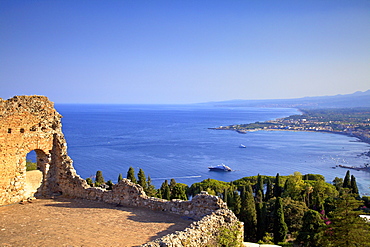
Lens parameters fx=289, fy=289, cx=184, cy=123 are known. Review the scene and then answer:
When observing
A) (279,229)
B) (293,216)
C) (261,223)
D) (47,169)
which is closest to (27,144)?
(47,169)

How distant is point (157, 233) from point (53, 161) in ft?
23.7

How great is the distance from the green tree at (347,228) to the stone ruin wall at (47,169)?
8037mm

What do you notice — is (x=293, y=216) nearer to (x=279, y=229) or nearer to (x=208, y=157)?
(x=279, y=229)

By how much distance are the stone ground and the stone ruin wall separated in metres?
0.40

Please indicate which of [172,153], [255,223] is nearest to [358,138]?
[172,153]

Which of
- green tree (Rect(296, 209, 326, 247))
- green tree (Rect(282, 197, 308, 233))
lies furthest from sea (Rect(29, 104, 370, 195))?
green tree (Rect(296, 209, 326, 247))

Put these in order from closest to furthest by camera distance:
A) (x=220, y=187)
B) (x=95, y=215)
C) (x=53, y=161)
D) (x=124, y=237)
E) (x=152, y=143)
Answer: (x=124, y=237) → (x=95, y=215) → (x=53, y=161) → (x=220, y=187) → (x=152, y=143)

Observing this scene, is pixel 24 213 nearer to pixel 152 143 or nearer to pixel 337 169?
pixel 337 169

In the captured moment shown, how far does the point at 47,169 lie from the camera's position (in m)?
13.2

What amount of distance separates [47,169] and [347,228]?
1441 centimetres

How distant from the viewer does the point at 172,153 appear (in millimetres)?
81812

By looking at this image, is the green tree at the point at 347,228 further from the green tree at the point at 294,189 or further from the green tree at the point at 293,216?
the green tree at the point at 294,189

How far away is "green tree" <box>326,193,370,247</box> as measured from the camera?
1355cm

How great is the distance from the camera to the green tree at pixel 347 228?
44.4 ft
